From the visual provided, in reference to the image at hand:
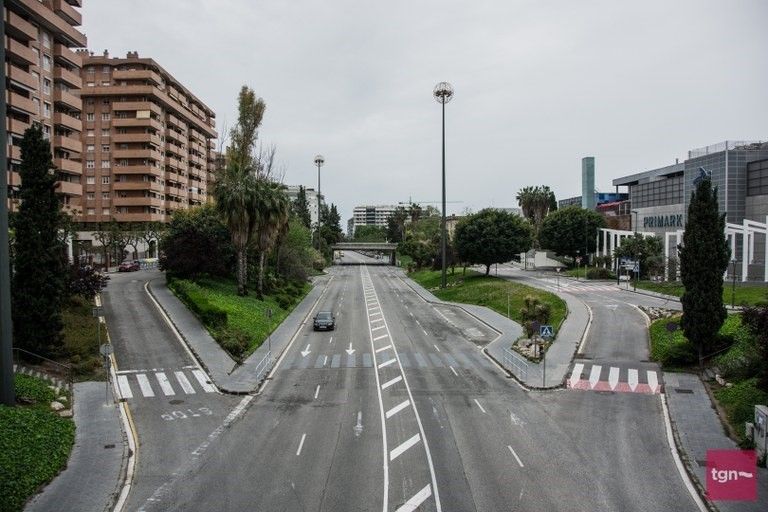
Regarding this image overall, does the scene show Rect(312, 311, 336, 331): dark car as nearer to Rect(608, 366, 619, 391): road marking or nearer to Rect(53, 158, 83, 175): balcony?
Rect(608, 366, 619, 391): road marking

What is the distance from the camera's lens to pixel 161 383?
27328 mm

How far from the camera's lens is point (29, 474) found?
15.7 metres

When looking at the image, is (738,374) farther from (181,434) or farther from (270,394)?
(181,434)

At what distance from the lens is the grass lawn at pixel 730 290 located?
45.7 m

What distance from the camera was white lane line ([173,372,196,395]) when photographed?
26219 mm

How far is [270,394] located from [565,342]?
1986 cm

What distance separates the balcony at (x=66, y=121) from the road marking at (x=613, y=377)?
62213mm

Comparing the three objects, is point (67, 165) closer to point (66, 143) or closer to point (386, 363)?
point (66, 143)

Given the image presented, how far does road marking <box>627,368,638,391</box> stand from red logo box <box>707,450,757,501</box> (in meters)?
8.22

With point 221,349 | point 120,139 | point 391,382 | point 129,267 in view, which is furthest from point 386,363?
point 120,139

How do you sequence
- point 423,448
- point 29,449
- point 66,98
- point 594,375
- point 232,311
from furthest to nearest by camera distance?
point 66,98 < point 232,311 < point 594,375 < point 423,448 < point 29,449

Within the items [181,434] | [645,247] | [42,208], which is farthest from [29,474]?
[645,247]

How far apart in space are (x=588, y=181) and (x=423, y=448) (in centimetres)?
12206

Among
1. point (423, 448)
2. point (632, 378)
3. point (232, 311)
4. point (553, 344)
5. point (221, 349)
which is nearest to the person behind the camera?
point (423, 448)
